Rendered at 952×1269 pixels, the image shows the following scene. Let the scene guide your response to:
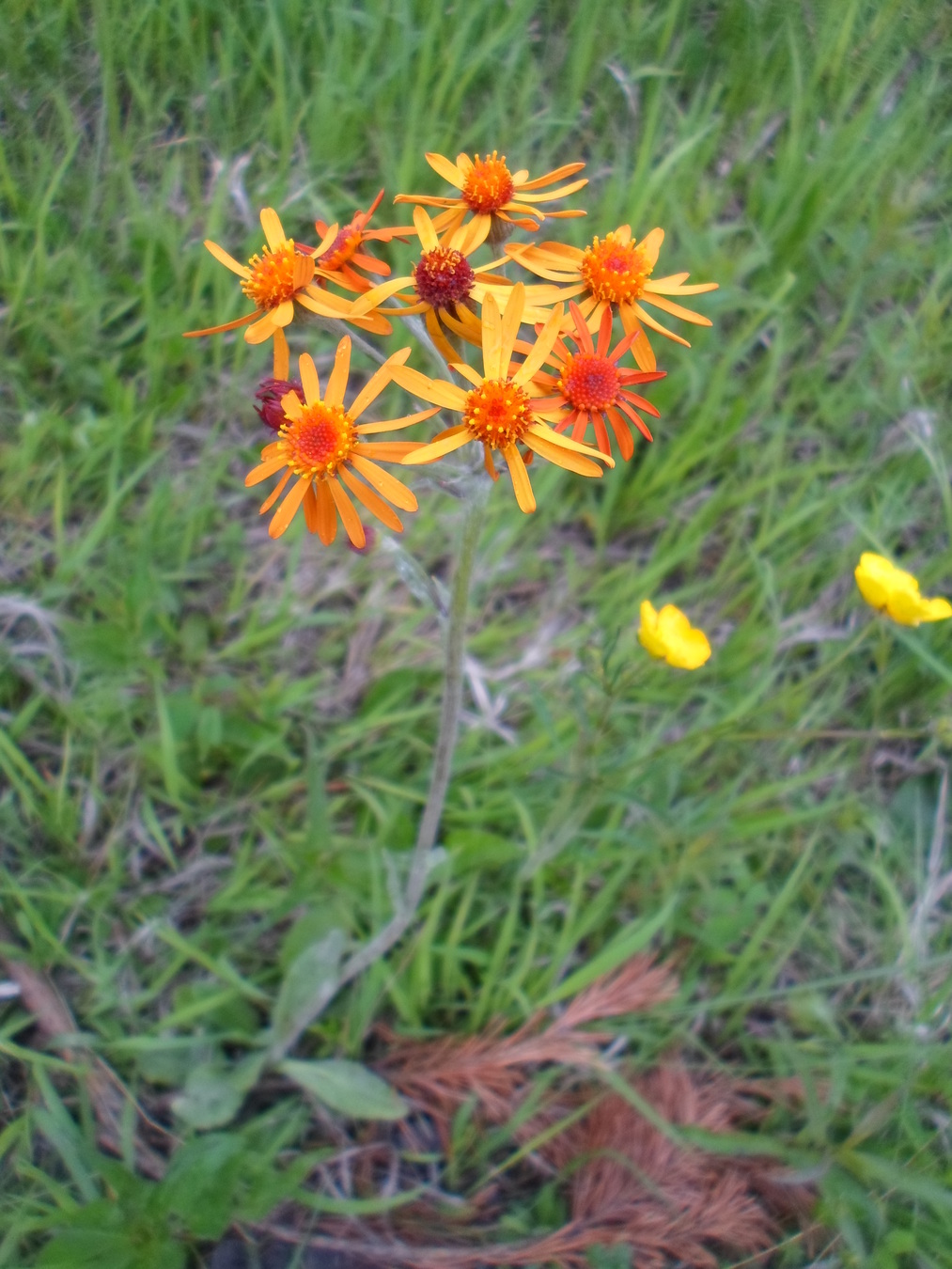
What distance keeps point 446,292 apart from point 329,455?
386 millimetres

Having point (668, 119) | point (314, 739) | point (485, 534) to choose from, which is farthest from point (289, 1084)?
point (668, 119)

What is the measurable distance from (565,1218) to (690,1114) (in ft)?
1.49

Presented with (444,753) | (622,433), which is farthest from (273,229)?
(444,753)

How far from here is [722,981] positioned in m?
2.71

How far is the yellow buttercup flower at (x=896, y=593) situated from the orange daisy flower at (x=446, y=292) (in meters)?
1.18

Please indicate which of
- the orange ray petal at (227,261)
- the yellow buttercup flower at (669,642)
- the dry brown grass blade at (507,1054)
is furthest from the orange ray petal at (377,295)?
the dry brown grass blade at (507,1054)

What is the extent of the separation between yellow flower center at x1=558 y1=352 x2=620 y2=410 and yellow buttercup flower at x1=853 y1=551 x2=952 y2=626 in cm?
105

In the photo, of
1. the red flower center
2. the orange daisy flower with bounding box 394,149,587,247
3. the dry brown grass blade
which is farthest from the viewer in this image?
the dry brown grass blade

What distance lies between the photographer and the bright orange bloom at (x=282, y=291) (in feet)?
5.52

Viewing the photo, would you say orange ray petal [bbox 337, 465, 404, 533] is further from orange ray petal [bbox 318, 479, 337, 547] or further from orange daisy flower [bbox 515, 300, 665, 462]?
orange daisy flower [bbox 515, 300, 665, 462]

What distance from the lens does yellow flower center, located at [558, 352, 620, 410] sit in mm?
1598

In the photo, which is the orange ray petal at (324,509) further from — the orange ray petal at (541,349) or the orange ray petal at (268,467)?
the orange ray petal at (541,349)

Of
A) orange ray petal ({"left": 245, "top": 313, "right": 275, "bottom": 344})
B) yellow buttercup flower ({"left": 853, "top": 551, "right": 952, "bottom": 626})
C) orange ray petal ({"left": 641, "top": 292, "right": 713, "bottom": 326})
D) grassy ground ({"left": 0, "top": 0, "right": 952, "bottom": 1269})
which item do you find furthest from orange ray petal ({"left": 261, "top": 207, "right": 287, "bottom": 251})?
yellow buttercup flower ({"left": 853, "top": 551, "right": 952, "bottom": 626})

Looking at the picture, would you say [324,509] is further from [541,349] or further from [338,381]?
[541,349]
